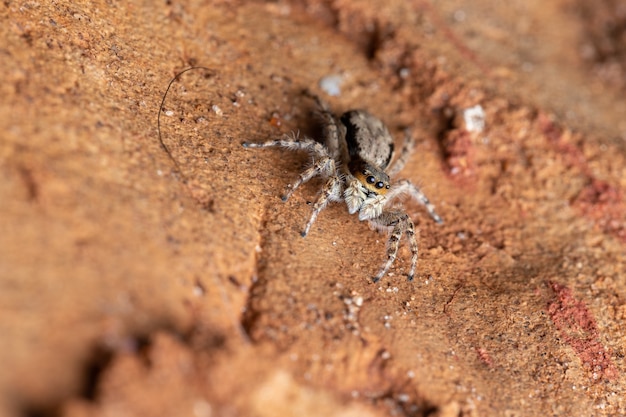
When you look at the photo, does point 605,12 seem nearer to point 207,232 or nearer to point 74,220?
point 207,232

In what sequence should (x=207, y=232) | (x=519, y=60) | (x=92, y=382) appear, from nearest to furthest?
(x=92, y=382) < (x=207, y=232) < (x=519, y=60)

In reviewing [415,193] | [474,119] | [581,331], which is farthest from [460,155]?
[581,331]

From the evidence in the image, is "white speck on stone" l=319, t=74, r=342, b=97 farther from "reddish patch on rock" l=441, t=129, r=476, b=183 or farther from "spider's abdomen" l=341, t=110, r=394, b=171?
"reddish patch on rock" l=441, t=129, r=476, b=183

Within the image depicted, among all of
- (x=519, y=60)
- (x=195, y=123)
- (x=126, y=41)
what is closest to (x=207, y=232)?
(x=195, y=123)

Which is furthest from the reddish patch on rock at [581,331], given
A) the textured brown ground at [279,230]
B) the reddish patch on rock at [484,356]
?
the reddish patch on rock at [484,356]

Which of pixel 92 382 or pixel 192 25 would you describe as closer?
pixel 92 382

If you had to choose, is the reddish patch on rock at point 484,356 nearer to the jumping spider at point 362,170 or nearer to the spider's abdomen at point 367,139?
the jumping spider at point 362,170
